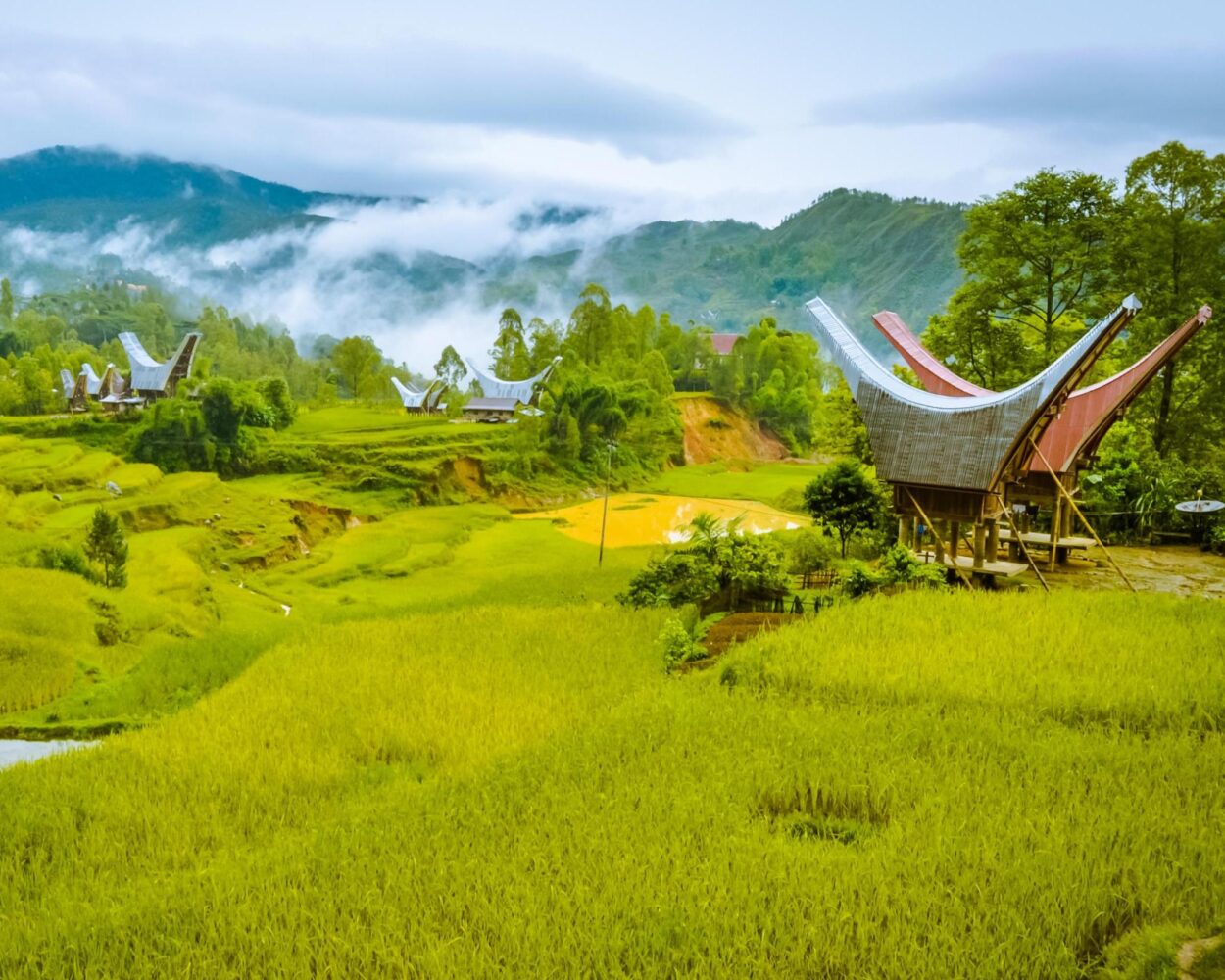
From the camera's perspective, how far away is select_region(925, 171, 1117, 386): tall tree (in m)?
15.4

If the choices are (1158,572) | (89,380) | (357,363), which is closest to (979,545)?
(1158,572)

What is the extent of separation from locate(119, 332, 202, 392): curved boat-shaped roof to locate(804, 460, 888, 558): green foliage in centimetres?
1644

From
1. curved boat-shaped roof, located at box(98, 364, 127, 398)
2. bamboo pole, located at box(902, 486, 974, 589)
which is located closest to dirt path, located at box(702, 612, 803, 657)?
bamboo pole, located at box(902, 486, 974, 589)

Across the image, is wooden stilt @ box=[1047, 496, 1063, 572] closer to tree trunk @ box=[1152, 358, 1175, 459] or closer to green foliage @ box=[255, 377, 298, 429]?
tree trunk @ box=[1152, 358, 1175, 459]

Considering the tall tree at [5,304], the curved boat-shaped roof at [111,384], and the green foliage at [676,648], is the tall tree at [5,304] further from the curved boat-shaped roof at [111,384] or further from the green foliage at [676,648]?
the green foliage at [676,648]

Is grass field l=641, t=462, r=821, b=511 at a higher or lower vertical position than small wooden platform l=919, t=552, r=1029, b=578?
lower

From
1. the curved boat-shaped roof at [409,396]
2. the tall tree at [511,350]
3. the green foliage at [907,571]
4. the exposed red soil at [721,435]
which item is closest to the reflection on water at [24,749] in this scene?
the green foliage at [907,571]

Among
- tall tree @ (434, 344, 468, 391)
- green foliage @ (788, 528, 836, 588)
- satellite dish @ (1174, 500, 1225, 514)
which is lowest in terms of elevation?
green foliage @ (788, 528, 836, 588)

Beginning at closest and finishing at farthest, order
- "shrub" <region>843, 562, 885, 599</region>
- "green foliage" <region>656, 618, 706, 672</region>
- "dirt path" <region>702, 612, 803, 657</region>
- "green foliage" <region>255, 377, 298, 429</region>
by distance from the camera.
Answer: "green foliage" <region>656, 618, 706, 672</region>, "dirt path" <region>702, 612, 803, 657</region>, "shrub" <region>843, 562, 885, 599</region>, "green foliage" <region>255, 377, 298, 429</region>

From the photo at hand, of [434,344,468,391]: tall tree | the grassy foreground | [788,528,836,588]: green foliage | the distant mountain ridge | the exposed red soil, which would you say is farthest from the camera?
the distant mountain ridge

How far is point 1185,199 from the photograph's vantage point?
14.3 m

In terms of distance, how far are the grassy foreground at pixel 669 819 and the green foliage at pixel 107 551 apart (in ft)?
22.1

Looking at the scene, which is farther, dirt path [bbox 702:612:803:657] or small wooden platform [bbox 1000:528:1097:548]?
small wooden platform [bbox 1000:528:1097:548]

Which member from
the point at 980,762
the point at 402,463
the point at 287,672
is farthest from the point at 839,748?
the point at 402,463
